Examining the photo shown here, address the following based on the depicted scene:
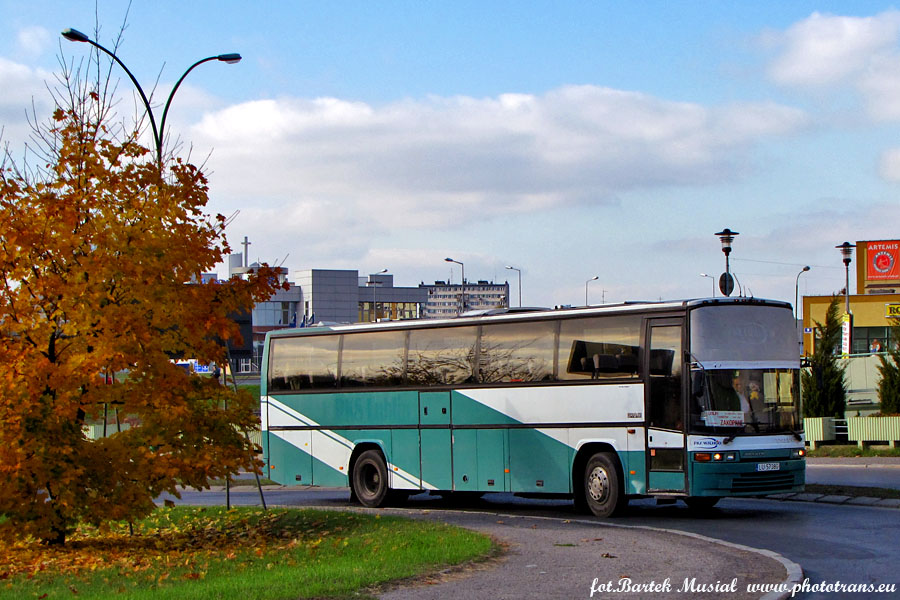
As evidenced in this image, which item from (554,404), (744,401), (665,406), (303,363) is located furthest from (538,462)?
(303,363)

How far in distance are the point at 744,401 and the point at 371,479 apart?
26.9 ft

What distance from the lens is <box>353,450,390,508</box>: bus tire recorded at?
22750 mm

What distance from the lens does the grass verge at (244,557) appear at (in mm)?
10914

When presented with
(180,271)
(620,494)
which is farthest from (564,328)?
(180,271)

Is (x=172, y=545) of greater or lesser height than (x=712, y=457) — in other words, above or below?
below

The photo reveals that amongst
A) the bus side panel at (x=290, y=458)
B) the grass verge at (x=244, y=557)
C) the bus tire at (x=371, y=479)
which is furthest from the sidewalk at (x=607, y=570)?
the bus side panel at (x=290, y=458)

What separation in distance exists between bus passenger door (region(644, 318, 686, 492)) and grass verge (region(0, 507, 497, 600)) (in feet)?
13.6

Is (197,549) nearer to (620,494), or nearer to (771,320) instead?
(620,494)

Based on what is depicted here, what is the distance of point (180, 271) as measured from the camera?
1526 centimetres

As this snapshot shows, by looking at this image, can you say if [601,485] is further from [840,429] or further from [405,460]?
[840,429]

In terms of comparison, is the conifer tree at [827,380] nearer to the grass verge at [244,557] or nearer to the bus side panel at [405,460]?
the bus side panel at [405,460]

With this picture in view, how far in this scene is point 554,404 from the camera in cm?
1992

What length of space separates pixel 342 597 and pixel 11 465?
603cm

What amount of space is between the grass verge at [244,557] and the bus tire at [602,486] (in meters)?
3.77
